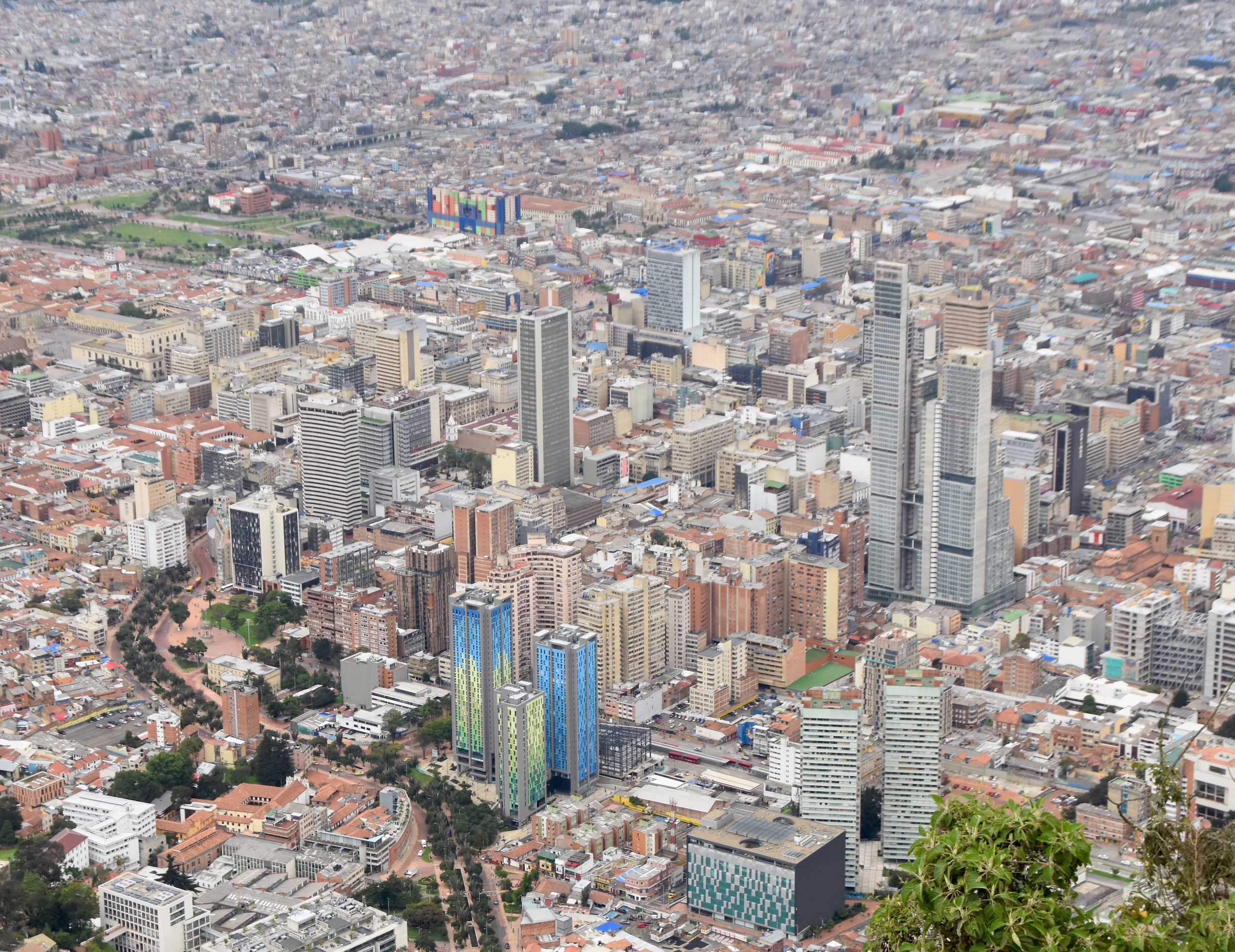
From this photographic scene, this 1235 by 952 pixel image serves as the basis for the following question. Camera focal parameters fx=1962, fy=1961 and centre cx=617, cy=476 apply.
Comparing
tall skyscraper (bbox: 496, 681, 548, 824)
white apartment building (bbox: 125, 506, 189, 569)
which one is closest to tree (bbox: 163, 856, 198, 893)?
tall skyscraper (bbox: 496, 681, 548, 824)

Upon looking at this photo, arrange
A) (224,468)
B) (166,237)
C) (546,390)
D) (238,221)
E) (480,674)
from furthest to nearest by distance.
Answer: (238,221)
(166,237)
(224,468)
(546,390)
(480,674)

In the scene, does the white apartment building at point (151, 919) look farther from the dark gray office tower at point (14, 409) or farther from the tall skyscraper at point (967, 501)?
the dark gray office tower at point (14, 409)

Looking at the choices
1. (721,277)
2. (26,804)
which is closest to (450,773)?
(26,804)

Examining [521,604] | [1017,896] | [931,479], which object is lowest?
[521,604]

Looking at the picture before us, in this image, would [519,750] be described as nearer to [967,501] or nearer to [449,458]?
[967,501]

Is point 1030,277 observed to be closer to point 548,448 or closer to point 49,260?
point 548,448

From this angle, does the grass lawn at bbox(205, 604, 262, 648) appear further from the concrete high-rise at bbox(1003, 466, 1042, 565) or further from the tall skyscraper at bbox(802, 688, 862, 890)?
the concrete high-rise at bbox(1003, 466, 1042, 565)

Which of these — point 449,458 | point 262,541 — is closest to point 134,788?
point 262,541
